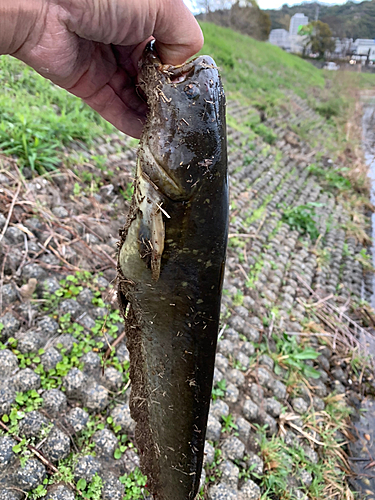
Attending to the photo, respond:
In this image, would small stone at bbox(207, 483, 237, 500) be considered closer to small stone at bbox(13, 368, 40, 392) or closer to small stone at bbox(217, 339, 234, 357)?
small stone at bbox(217, 339, 234, 357)

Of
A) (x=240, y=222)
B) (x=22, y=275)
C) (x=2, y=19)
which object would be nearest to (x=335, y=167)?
(x=240, y=222)

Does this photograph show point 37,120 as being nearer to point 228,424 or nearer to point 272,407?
point 228,424

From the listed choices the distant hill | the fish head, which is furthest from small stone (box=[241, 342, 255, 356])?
the distant hill

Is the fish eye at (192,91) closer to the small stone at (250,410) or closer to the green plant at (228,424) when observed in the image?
the green plant at (228,424)

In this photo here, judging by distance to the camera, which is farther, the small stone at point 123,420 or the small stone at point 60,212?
the small stone at point 60,212

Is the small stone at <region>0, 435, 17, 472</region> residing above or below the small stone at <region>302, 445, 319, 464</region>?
above

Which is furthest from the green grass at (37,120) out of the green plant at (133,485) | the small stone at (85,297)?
the green plant at (133,485)
